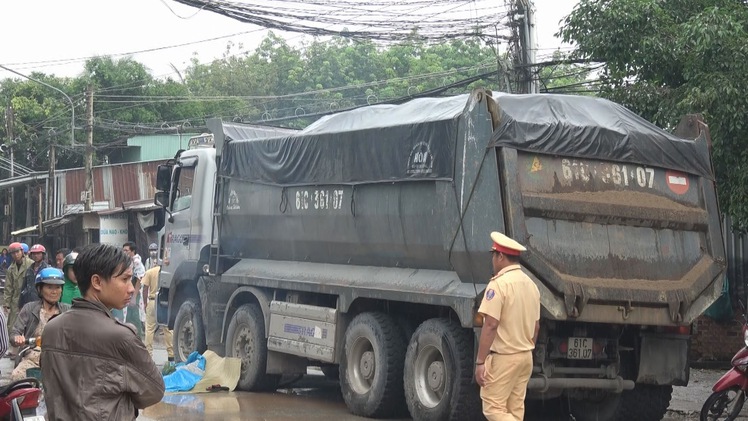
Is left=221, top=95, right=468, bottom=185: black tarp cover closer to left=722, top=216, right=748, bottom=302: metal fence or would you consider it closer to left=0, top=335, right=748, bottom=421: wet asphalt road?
left=0, top=335, right=748, bottom=421: wet asphalt road

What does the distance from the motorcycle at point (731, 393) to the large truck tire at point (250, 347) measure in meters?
4.89

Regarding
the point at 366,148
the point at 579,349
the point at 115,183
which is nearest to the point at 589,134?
the point at 579,349

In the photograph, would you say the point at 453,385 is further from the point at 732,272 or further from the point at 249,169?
the point at 732,272

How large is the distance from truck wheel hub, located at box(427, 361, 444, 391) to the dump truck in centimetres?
2

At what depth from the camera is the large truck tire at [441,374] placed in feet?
28.2

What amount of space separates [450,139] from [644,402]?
122 inches

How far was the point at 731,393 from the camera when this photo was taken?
9.18 m

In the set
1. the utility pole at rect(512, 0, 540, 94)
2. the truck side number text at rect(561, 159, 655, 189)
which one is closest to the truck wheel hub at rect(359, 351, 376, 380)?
the truck side number text at rect(561, 159, 655, 189)

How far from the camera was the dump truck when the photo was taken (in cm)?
848

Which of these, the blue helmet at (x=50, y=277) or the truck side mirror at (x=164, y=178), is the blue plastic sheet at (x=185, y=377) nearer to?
the truck side mirror at (x=164, y=178)

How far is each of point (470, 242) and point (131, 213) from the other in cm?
2743

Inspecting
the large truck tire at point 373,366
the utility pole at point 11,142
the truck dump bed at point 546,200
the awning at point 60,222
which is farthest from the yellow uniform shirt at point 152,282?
the utility pole at point 11,142

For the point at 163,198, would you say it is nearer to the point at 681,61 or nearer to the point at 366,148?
the point at 366,148

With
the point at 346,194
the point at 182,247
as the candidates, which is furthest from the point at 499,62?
the point at 346,194
